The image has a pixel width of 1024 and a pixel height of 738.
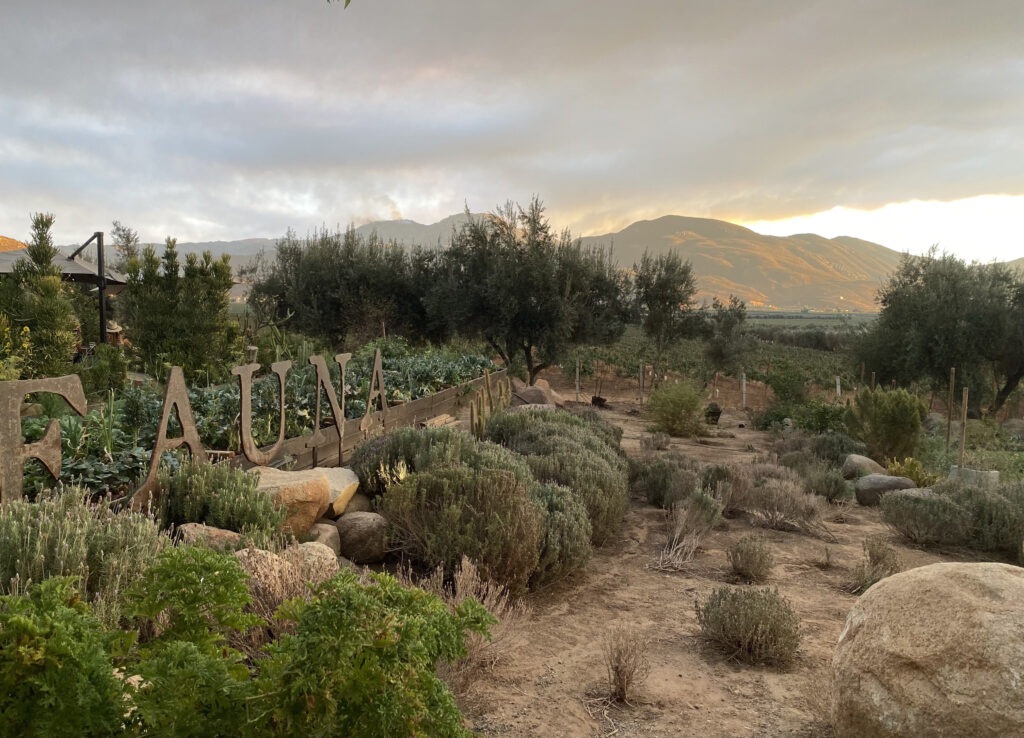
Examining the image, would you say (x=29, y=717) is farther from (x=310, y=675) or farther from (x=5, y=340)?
(x=5, y=340)

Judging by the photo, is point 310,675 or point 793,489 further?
point 793,489

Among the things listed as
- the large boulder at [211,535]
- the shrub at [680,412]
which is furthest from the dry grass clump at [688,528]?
the shrub at [680,412]

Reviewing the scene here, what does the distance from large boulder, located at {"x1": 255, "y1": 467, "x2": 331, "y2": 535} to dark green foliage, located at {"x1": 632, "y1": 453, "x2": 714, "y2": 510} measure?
3.93m

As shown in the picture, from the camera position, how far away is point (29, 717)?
1438 mm

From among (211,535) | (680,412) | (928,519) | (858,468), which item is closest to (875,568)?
(928,519)

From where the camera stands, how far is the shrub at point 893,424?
11.6 m

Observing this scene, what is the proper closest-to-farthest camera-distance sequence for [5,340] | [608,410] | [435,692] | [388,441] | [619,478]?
[435,692] → [388,441] → [619,478] → [5,340] → [608,410]

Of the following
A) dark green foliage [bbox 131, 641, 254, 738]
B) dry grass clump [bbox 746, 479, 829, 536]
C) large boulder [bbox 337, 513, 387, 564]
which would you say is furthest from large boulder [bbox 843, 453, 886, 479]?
dark green foliage [bbox 131, 641, 254, 738]

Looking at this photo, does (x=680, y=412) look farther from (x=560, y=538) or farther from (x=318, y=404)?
(x=560, y=538)

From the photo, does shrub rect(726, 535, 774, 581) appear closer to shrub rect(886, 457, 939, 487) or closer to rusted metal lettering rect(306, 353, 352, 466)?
rusted metal lettering rect(306, 353, 352, 466)

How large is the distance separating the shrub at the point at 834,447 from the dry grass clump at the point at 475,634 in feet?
29.6

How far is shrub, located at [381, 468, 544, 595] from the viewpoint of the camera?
14.9 feet

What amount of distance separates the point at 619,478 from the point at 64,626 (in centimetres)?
583

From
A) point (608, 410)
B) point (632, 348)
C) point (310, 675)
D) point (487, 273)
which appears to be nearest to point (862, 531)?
point (310, 675)
